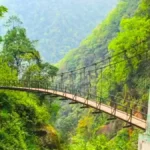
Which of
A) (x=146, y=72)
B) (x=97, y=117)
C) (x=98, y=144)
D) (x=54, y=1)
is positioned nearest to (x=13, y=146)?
(x=98, y=144)

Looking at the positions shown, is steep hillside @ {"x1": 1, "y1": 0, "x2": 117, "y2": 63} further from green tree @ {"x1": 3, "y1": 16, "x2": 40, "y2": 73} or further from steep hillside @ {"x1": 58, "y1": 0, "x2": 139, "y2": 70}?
green tree @ {"x1": 3, "y1": 16, "x2": 40, "y2": 73}

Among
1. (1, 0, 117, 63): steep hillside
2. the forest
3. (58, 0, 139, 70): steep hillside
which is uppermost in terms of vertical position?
(1, 0, 117, 63): steep hillside

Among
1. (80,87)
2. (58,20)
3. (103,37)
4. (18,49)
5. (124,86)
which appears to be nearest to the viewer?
(80,87)

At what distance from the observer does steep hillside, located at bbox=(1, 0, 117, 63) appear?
10894 cm

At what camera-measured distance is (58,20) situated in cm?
11938

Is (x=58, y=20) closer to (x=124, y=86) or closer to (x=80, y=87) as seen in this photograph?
(x=124, y=86)

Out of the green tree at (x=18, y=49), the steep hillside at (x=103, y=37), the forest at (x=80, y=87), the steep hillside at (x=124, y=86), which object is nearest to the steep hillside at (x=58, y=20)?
the steep hillside at (x=103, y=37)

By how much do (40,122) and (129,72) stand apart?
7327mm

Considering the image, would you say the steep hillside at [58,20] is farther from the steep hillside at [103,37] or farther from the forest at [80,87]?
the forest at [80,87]

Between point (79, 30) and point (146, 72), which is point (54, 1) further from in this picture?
point (146, 72)

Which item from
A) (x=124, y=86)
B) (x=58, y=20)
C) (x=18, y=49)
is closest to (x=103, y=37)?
(x=18, y=49)

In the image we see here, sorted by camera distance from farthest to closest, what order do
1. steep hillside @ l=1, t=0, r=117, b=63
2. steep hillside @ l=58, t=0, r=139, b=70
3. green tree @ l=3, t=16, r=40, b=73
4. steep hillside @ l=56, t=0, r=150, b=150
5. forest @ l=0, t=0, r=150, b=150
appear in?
1. steep hillside @ l=1, t=0, r=117, b=63
2. steep hillside @ l=58, t=0, r=139, b=70
3. green tree @ l=3, t=16, r=40, b=73
4. steep hillside @ l=56, t=0, r=150, b=150
5. forest @ l=0, t=0, r=150, b=150

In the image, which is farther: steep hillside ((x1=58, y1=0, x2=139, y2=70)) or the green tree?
steep hillside ((x1=58, y1=0, x2=139, y2=70))

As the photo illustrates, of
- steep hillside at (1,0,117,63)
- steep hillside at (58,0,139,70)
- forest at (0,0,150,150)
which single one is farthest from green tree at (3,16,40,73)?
steep hillside at (1,0,117,63)
